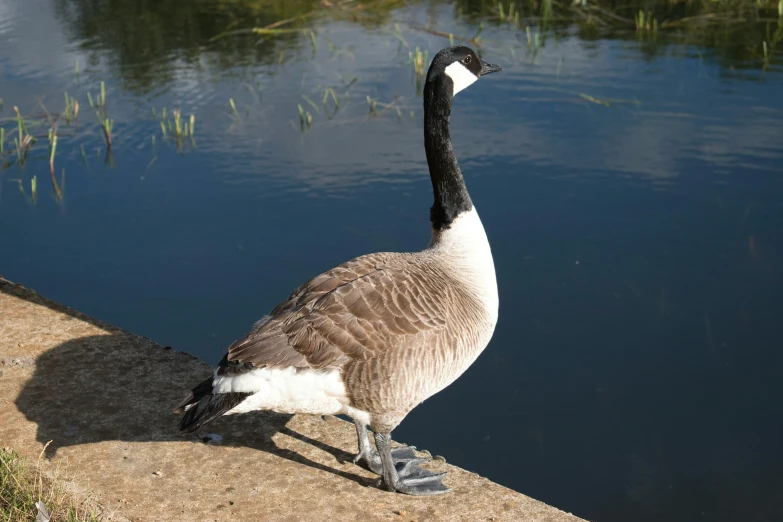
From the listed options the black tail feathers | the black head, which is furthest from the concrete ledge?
the black head

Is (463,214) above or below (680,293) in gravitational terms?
above

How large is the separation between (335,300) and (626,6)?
11536mm

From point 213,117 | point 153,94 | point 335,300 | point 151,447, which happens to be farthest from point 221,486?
point 153,94

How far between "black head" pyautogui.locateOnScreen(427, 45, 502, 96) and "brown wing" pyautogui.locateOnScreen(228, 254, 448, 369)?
1335mm

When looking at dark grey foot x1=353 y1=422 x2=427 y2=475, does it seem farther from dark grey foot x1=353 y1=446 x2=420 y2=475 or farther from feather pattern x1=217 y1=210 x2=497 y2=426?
feather pattern x1=217 y1=210 x2=497 y2=426

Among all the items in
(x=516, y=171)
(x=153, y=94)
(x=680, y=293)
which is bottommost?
(x=680, y=293)

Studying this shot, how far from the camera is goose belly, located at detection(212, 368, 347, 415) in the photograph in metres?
4.23

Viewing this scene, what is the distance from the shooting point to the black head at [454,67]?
5254 mm

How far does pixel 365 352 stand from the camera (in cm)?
433

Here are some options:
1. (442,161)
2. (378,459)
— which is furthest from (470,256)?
(378,459)

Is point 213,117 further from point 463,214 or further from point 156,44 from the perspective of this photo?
point 463,214

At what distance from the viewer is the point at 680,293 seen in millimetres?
7363

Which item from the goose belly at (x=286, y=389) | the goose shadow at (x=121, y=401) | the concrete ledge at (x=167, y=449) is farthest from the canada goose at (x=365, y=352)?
the goose shadow at (x=121, y=401)

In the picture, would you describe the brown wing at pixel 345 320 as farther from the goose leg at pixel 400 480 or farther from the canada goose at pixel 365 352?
the goose leg at pixel 400 480
